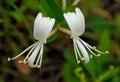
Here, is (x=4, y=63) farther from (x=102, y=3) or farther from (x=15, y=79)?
(x=102, y=3)

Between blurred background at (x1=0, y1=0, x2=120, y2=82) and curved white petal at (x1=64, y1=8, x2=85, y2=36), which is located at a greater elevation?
blurred background at (x1=0, y1=0, x2=120, y2=82)

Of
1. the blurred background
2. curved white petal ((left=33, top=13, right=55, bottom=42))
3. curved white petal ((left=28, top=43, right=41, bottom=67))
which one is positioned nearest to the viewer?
curved white petal ((left=33, top=13, right=55, bottom=42))

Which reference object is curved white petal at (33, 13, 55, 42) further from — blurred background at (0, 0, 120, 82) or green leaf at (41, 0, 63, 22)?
blurred background at (0, 0, 120, 82)

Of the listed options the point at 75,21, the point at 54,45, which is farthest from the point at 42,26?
the point at 54,45

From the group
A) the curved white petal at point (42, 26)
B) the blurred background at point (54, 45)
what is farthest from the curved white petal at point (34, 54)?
the blurred background at point (54, 45)

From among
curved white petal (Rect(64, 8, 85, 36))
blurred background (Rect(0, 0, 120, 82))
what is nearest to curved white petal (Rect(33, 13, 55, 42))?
curved white petal (Rect(64, 8, 85, 36))

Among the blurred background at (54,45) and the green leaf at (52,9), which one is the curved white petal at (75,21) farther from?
the blurred background at (54,45)

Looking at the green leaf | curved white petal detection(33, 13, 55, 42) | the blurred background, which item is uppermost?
the blurred background
